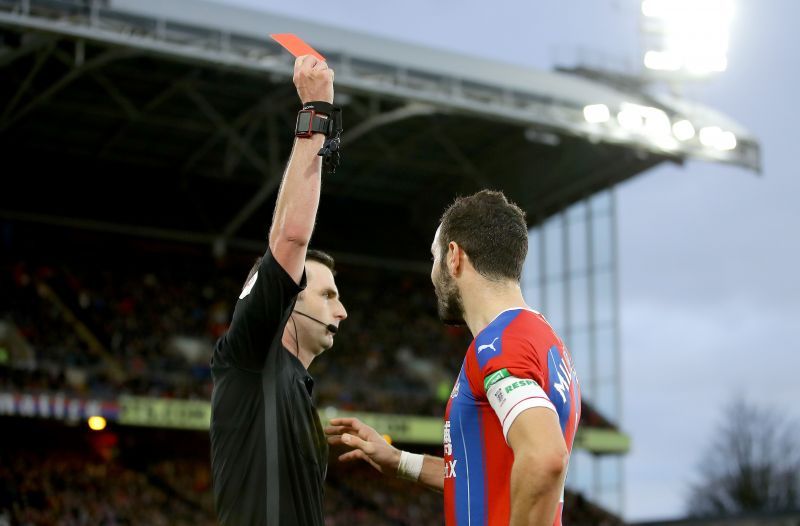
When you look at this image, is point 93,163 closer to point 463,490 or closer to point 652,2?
point 652,2

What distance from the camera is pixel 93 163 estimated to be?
116ft

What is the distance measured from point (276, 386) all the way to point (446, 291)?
70 centimetres

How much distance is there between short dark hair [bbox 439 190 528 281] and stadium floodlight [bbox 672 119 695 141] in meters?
27.3

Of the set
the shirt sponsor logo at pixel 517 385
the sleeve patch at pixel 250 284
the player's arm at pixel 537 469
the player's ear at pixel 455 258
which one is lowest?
the player's arm at pixel 537 469

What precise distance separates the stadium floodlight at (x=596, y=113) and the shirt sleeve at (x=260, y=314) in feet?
84.0

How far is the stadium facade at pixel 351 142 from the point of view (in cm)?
2586

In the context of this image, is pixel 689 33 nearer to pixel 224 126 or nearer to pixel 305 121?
pixel 224 126

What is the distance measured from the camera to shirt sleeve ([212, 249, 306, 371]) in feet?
12.8

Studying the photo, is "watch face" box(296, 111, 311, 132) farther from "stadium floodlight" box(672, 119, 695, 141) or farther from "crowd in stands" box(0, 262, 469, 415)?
"stadium floodlight" box(672, 119, 695, 141)

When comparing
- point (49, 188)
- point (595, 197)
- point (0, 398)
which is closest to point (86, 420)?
point (0, 398)

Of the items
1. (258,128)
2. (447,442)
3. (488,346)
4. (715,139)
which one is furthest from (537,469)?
(258,128)

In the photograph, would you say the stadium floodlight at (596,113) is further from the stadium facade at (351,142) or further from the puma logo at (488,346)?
the puma logo at (488,346)

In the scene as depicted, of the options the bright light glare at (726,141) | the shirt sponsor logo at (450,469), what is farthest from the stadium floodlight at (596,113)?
the shirt sponsor logo at (450,469)

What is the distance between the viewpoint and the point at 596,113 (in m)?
29.0
